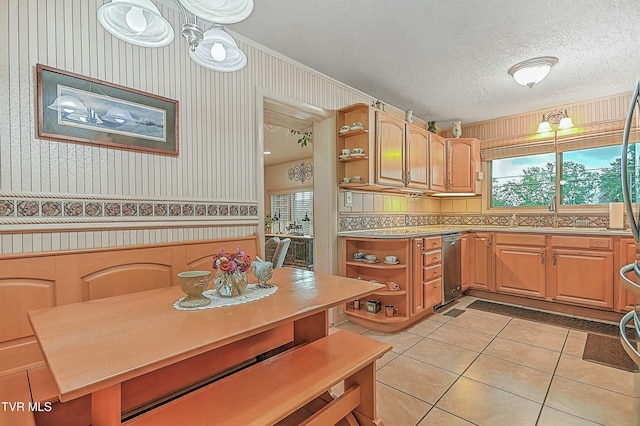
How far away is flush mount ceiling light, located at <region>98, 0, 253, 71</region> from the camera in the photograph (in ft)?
3.95

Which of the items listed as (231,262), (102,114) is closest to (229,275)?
(231,262)

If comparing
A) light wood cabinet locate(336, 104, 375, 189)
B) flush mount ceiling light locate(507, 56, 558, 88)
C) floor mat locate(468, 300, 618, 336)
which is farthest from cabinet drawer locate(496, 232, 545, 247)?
light wood cabinet locate(336, 104, 375, 189)

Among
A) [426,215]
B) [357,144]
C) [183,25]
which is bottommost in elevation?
[426,215]

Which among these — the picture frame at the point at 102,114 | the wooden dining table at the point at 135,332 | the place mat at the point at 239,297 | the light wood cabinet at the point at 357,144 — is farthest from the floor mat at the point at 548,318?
the picture frame at the point at 102,114

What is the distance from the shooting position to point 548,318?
328cm

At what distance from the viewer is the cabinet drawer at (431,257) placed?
10.2ft

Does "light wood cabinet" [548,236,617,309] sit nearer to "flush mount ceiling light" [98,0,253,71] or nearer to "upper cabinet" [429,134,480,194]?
"upper cabinet" [429,134,480,194]

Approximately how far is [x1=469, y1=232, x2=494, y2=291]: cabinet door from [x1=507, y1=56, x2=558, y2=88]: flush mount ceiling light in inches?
73.2

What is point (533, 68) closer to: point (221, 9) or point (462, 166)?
point (462, 166)

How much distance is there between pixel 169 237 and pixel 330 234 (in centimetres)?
160

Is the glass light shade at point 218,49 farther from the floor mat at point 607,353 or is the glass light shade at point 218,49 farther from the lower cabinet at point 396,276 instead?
the floor mat at point 607,353

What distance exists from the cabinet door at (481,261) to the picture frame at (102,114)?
368cm

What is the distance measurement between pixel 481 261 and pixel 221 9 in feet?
13.0

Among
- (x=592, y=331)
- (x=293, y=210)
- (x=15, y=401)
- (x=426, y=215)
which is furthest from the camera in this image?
(x=293, y=210)
